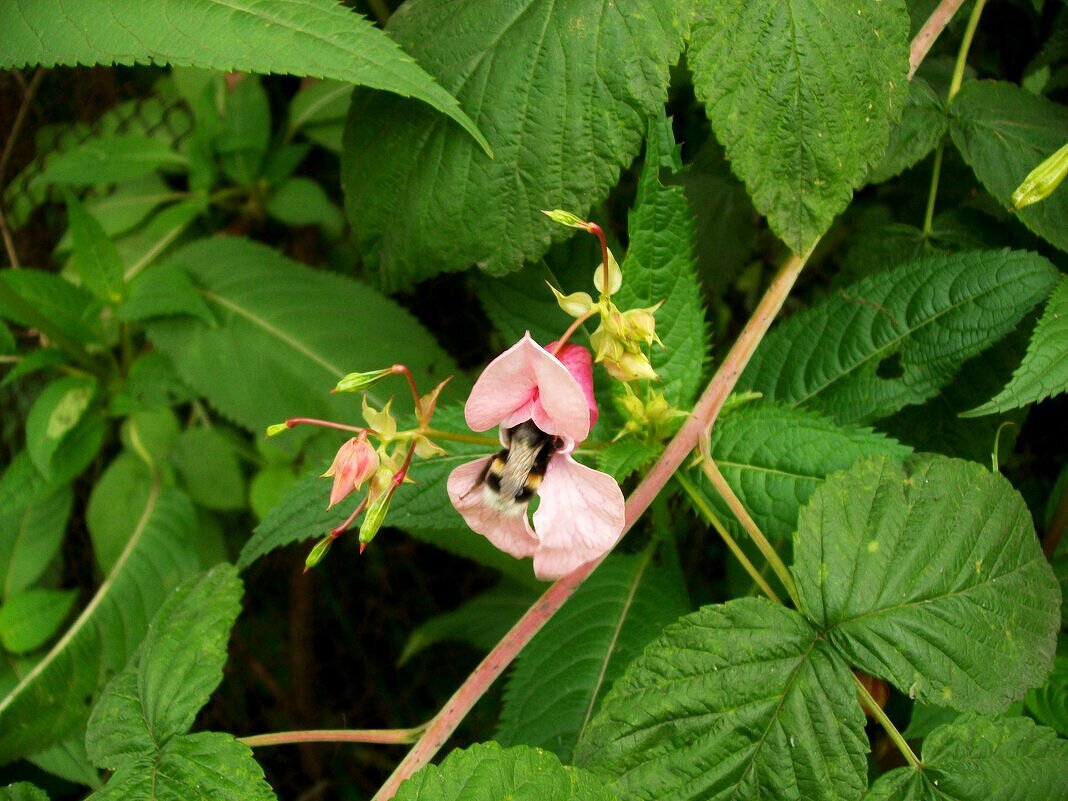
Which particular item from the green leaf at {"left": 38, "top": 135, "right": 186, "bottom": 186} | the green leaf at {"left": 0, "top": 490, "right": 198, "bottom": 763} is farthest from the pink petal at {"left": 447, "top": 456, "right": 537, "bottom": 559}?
the green leaf at {"left": 38, "top": 135, "right": 186, "bottom": 186}

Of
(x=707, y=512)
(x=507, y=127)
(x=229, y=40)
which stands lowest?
(x=707, y=512)

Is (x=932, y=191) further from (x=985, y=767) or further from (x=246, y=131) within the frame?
(x=246, y=131)

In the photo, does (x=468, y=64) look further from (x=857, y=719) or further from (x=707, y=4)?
(x=857, y=719)

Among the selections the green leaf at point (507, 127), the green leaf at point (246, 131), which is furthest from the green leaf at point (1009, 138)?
the green leaf at point (246, 131)

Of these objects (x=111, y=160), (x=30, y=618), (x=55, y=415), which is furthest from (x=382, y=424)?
(x=111, y=160)

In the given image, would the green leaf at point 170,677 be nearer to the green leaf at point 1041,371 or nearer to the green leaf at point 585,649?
the green leaf at point 585,649

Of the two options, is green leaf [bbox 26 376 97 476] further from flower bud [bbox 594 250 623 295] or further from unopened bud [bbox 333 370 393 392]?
flower bud [bbox 594 250 623 295]
